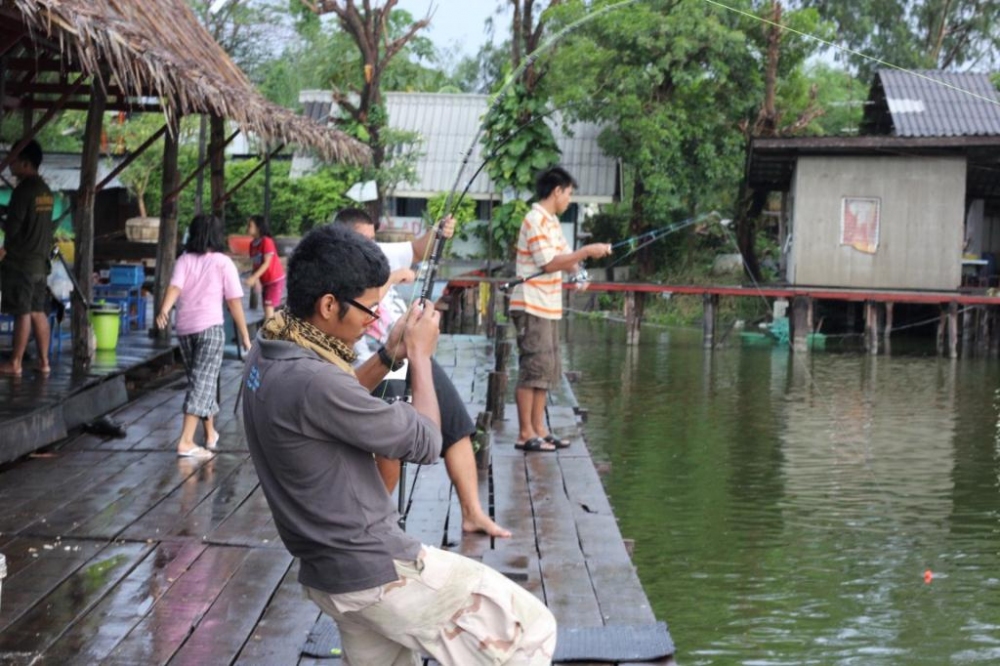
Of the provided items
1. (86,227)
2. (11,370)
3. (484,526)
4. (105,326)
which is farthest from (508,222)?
(484,526)

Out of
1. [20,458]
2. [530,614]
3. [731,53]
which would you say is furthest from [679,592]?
[731,53]

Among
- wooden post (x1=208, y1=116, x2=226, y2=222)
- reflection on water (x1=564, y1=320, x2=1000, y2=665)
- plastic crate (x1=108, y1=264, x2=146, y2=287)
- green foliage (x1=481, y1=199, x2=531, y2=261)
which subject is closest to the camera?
reflection on water (x1=564, y1=320, x2=1000, y2=665)

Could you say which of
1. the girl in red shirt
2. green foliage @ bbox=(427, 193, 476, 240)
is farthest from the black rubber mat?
green foliage @ bbox=(427, 193, 476, 240)

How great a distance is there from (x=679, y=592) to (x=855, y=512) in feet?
8.02

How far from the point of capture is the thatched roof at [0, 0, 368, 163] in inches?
277

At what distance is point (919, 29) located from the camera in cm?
3469

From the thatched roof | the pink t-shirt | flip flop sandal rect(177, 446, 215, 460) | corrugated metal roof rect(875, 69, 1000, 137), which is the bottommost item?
flip flop sandal rect(177, 446, 215, 460)

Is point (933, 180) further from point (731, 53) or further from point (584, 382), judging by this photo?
point (584, 382)

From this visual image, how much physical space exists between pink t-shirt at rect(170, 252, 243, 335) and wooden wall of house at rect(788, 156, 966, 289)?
16.9 metres

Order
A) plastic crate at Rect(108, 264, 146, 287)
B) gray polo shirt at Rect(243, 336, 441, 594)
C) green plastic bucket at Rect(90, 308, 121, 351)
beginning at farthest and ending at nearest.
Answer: plastic crate at Rect(108, 264, 146, 287) → green plastic bucket at Rect(90, 308, 121, 351) → gray polo shirt at Rect(243, 336, 441, 594)

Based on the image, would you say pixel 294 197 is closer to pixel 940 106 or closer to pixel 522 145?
pixel 522 145

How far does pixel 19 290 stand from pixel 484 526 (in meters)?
4.95

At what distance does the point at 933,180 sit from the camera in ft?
74.1

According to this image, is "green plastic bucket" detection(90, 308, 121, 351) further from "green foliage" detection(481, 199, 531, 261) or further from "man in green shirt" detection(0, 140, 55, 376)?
"green foliage" detection(481, 199, 531, 261)
